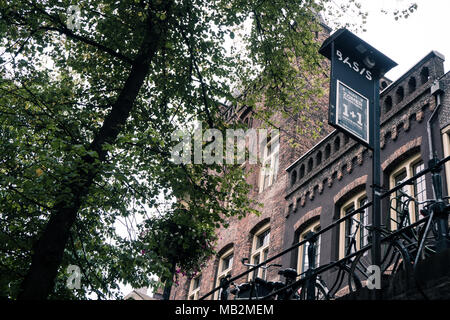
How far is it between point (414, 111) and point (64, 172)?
27.1 ft

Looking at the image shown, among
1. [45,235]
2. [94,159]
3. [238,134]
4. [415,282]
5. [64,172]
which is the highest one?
[238,134]

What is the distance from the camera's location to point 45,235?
814 centimetres

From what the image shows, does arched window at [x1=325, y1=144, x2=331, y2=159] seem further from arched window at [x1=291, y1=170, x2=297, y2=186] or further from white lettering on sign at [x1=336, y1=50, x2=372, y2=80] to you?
white lettering on sign at [x1=336, y1=50, x2=372, y2=80]

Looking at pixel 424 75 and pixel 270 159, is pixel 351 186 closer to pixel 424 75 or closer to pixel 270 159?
pixel 424 75

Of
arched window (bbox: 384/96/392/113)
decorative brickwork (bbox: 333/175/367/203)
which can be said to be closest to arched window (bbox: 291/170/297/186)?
decorative brickwork (bbox: 333/175/367/203)

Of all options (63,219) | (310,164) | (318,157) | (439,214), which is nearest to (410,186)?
(318,157)

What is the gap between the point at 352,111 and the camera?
20.6 feet

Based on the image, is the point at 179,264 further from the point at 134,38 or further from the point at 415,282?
the point at 415,282

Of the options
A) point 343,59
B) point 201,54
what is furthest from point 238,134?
point 343,59

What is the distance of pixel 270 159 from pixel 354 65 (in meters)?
13.5

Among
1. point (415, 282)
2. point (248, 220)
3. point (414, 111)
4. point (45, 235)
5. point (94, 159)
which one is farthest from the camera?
point (248, 220)

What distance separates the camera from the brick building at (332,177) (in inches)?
472

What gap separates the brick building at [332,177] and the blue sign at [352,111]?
5.17m

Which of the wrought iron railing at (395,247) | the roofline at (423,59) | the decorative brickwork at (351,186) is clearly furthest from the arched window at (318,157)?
the wrought iron railing at (395,247)
